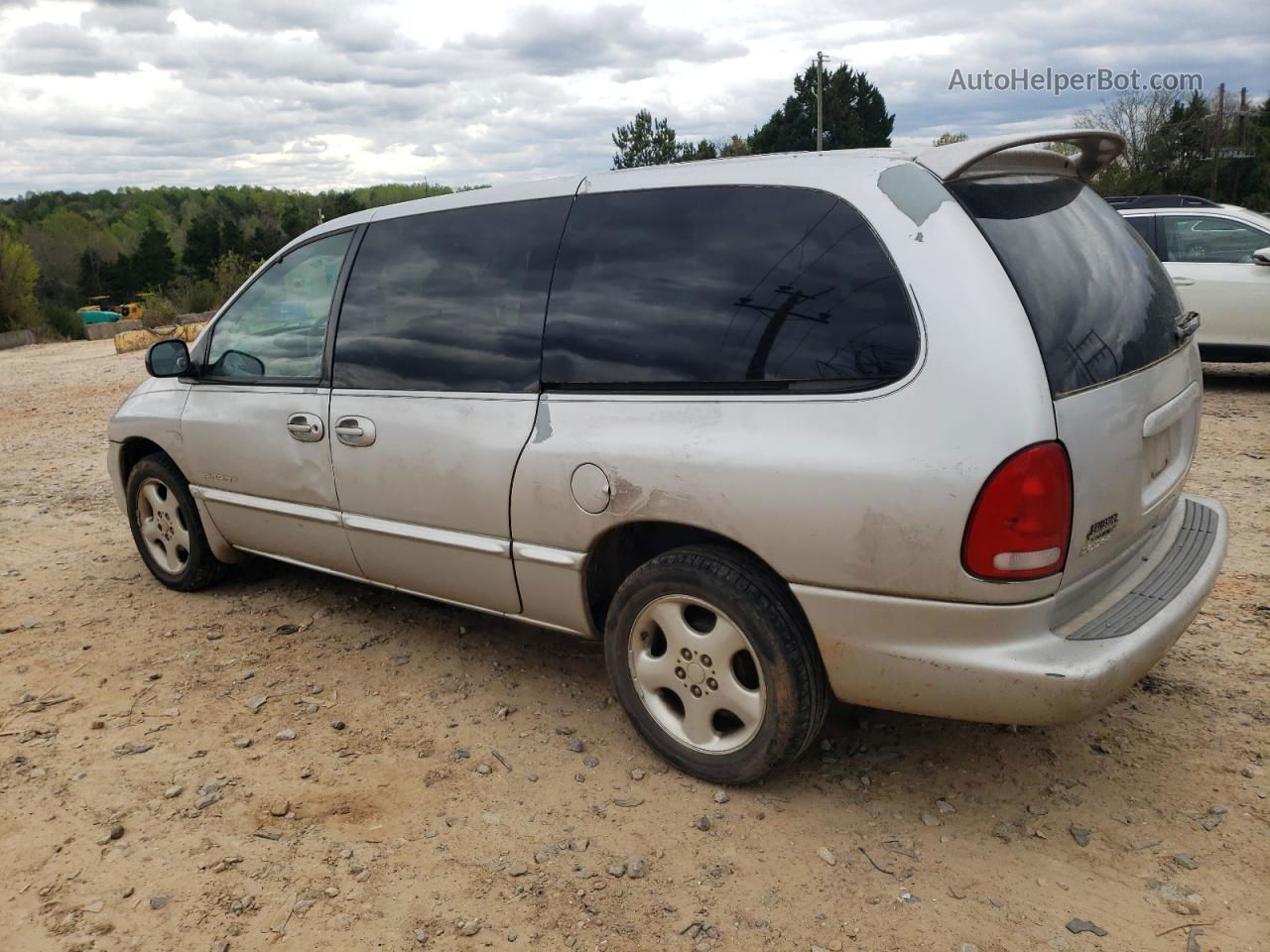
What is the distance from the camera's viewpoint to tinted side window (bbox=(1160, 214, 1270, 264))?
8500 millimetres

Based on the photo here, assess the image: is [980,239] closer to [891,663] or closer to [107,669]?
[891,663]

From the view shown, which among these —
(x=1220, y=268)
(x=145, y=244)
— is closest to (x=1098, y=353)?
(x=1220, y=268)

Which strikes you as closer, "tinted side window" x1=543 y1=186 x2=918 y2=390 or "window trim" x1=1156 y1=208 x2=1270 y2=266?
"tinted side window" x1=543 y1=186 x2=918 y2=390

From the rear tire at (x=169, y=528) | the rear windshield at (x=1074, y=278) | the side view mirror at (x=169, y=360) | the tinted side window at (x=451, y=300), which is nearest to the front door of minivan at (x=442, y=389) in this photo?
the tinted side window at (x=451, y=300)

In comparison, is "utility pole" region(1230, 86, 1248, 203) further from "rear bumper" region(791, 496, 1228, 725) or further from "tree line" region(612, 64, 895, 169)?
"rear bumper" region(791, 496, 1228, 725)

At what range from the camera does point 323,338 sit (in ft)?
12.6

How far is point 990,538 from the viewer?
2307mm

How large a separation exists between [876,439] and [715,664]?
849 millimetres

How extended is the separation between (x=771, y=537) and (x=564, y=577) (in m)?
0.81

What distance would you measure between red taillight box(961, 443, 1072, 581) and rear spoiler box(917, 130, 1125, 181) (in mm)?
830

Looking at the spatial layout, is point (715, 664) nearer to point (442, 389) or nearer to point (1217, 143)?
point (442, 389)

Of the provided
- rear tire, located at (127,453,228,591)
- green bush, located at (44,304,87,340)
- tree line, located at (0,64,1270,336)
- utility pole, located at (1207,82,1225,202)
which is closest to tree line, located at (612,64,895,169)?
tree line, located at (0,64,1270,336)

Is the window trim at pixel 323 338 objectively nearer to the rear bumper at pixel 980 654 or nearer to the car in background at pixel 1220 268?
the rear bumper at pixel 980 654

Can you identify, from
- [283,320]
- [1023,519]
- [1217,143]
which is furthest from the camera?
[1217,143]
